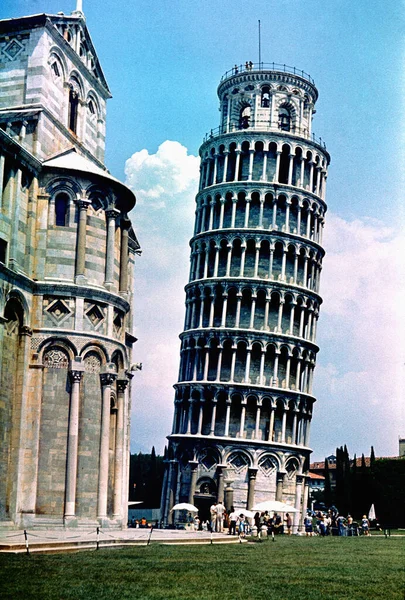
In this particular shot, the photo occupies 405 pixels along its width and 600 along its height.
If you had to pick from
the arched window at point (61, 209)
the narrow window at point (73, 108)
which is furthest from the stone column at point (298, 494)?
the arched window at point (61, 209)

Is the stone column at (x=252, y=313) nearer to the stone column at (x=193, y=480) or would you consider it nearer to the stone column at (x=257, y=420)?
the stone column at (x=257, y=420)

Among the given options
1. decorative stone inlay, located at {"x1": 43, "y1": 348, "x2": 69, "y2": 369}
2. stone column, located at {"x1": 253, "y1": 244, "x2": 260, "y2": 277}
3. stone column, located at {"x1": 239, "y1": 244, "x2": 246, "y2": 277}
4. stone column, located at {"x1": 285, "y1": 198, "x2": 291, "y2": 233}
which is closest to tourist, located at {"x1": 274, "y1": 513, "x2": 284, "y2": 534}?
stone column, located at {"x1": 253, "y1": 244, "x2": 260, "y2": 277}

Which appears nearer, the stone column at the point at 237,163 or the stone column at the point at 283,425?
the stone column at the point at 283,425

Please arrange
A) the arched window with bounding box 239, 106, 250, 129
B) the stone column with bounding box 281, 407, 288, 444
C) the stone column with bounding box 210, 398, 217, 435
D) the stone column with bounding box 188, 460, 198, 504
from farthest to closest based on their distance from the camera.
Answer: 1. the arched window with bounding box 239, 106, 250, 129
2. the stone column with bounding box 281, 407, 288, 444
3. the stone column with bounding box 210, 398, 217, 435
4. the stone column with bounding box 188, 460, 198, 504

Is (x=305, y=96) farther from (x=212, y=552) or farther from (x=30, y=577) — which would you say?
(x=30, y=577)

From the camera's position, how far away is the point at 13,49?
4162 centimetres

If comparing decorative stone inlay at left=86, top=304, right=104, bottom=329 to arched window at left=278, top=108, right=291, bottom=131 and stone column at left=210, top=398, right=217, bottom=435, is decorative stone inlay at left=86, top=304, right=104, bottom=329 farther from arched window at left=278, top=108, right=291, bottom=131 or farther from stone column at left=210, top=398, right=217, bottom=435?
arched window at left=278, top=108, right=291, bottom=131

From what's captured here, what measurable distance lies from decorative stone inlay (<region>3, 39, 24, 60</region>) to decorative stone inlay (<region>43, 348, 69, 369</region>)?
13.7 meters

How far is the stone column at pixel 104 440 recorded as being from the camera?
3769cm

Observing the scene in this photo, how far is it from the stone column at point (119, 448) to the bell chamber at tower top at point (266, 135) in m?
44.5

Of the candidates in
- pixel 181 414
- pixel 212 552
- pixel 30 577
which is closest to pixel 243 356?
pixel 181 414

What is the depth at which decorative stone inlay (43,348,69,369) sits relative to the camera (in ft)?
122

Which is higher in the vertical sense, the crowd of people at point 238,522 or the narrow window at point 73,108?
the narrow window at point 73,108

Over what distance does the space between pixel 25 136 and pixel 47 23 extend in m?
5.34
